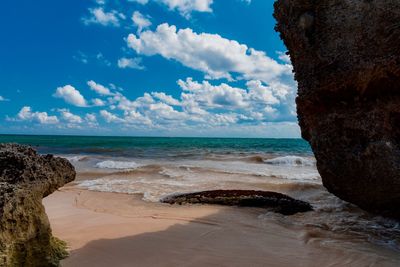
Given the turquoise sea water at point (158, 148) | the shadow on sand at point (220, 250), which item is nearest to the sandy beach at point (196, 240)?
the shadow on sand at point (220, 250)

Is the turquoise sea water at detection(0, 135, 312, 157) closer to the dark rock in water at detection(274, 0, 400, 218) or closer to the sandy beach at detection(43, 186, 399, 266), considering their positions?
the sandy beach at detection(43, 186, 399, 266)

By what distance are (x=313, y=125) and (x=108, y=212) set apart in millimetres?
4174

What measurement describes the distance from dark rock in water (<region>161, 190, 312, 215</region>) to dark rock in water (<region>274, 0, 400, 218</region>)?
133cm

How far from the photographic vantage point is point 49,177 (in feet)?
13.4

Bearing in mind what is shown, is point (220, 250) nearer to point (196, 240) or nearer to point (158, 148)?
point (196, 240)

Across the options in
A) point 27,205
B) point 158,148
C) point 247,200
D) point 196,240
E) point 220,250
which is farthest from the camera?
point 158,148

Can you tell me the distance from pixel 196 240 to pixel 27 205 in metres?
2.33

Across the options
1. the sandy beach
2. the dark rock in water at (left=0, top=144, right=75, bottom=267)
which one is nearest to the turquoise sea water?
the sandy beach

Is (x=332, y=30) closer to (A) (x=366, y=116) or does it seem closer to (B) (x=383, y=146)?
(A) (x=366, y=116)

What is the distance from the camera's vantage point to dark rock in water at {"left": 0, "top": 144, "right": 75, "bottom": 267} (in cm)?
312

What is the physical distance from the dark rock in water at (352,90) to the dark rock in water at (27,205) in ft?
12.8

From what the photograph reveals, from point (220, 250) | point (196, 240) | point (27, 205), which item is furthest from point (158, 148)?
point (27, 205)

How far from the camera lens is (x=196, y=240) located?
4.83m

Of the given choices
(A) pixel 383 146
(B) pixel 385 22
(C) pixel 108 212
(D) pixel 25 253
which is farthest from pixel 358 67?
(C) pixel 108 212
